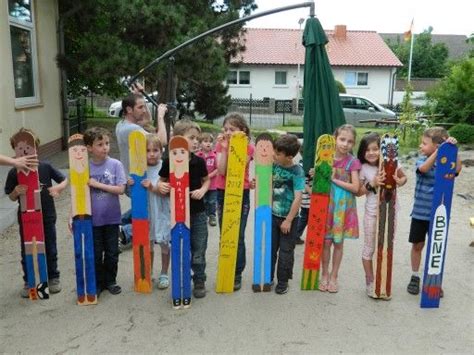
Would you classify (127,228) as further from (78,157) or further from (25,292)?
(78,157)

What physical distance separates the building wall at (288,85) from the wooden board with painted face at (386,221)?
29426 mm

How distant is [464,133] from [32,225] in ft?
43.4

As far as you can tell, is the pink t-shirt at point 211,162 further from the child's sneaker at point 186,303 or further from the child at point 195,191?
the child's sneaker at point 186,303

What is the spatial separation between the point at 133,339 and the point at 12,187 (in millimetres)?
1498

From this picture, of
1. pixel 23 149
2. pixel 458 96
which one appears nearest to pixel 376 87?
→ pixel 458 96

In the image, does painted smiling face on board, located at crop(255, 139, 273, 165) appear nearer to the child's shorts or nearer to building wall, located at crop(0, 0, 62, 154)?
the child's shorts

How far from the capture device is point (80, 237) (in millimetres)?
3615

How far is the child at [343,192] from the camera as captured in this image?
377 cm

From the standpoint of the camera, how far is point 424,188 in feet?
12.4

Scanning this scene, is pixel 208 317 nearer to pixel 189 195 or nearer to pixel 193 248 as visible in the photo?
pixel 193 248

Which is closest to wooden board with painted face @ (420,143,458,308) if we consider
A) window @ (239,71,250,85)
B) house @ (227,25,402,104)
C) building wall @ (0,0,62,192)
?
building wall @ (0,0,62,192)

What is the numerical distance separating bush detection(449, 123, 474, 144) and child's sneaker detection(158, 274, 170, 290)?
12.1 metres

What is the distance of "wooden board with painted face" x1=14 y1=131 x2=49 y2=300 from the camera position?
3.52 metres

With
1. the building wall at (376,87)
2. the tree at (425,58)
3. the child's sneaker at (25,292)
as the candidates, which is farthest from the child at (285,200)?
the tree at (425,58)
